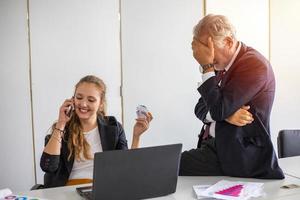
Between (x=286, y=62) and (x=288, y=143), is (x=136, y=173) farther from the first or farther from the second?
(x=286, y=62)

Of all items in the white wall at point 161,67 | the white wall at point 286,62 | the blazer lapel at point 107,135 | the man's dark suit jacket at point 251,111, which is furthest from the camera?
the white wall at point 286,62

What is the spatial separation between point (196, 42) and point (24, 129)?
91.3 inches

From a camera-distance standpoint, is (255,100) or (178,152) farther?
(255,100)

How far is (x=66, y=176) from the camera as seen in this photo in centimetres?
206

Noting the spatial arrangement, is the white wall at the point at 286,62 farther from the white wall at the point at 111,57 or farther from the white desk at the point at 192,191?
the white desk at the point at 192,191

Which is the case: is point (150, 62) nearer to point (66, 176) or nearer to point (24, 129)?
point (24, 129)

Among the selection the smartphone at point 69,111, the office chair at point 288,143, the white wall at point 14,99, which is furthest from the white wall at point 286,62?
the smartphone at point 69,111

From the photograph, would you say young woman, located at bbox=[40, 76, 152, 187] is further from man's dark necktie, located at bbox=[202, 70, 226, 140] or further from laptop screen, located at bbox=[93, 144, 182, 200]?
laptop screen, located at bbox=[93, 144, 182, 200]

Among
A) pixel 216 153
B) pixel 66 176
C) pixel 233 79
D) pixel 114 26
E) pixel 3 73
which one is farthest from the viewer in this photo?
pixel 114 26

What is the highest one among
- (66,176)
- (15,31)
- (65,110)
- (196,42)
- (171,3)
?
(171,3)

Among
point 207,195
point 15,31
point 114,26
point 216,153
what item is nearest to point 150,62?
point 114,26

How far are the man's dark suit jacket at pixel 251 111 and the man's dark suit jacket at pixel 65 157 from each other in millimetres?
693

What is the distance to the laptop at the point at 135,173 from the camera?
1.43 m

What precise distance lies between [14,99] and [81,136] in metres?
1.59
